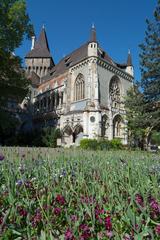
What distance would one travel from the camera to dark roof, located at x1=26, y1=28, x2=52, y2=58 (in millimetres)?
54375

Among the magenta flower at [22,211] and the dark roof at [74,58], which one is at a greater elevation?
the dark roof at [74,58]

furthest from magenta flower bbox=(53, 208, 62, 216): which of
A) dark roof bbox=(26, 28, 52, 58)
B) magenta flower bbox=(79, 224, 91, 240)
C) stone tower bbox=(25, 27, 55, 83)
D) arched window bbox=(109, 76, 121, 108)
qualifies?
dark roof bbox=(26, 28, 52, 58)

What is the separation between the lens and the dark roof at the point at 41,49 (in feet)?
178

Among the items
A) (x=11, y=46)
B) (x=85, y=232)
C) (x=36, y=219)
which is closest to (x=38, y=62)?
(x=11, y=46)

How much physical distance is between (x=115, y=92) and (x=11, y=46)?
22.3 m

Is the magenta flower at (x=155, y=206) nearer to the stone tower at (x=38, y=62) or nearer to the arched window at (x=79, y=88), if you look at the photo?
the arched window at (x=79, y=88)

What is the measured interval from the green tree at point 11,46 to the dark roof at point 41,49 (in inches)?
1309

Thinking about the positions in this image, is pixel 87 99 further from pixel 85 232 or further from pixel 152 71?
pixel 85 232

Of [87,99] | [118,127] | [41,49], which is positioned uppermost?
[41,49]

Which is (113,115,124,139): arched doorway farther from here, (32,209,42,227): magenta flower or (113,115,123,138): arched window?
(32,209,42,227): magenta flower

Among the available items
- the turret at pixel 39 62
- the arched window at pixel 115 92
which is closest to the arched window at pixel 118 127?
the arched window at pixel 115 92

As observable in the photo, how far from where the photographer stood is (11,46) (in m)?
19.7

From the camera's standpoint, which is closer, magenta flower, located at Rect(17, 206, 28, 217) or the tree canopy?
magenta flower, located at Rect(17, 206, 28, 217)

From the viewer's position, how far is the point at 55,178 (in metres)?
3.38
